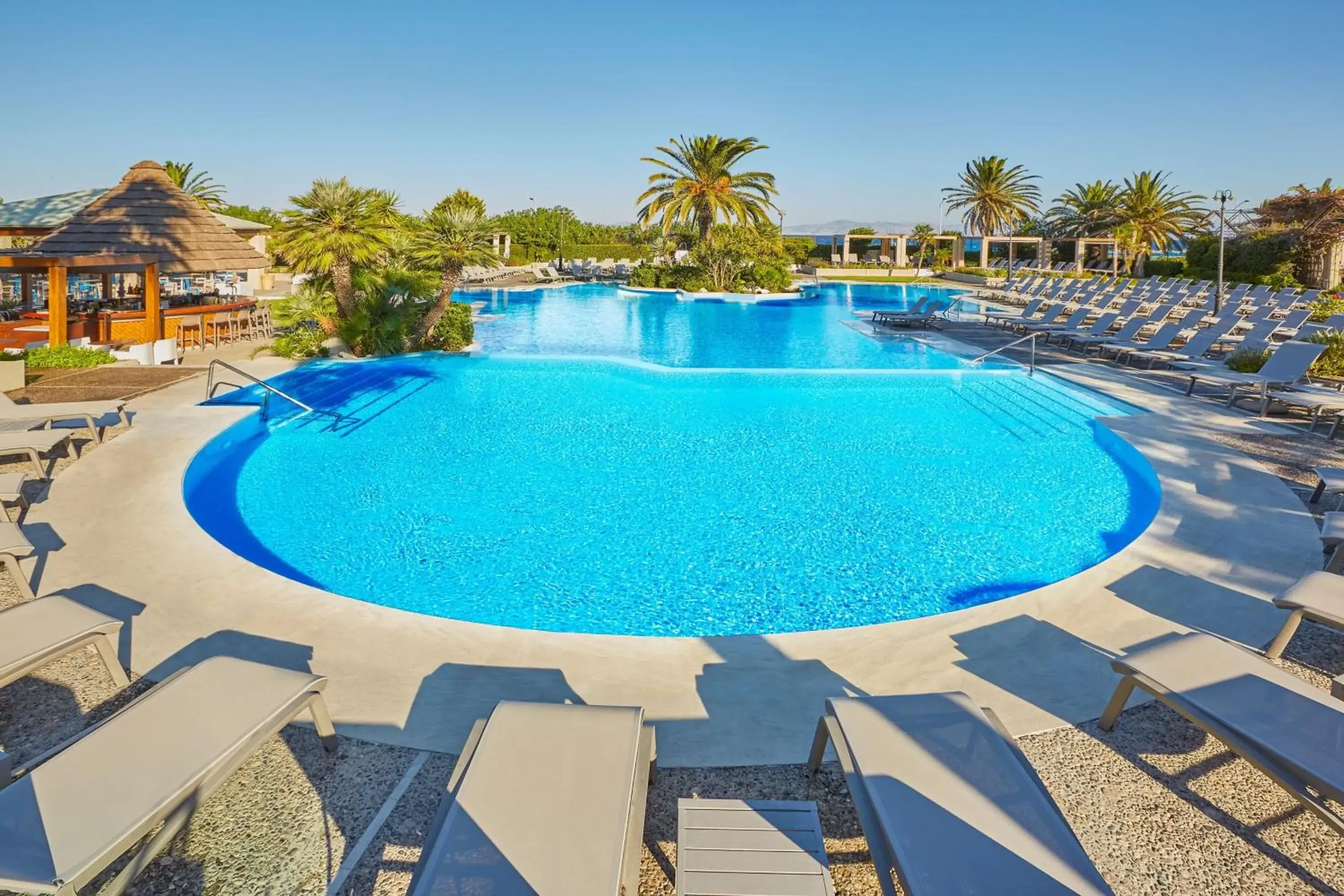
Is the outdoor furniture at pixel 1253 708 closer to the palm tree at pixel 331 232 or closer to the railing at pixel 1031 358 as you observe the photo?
the railing at pixel 1031 358

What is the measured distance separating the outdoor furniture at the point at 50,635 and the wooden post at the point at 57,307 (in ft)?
37.5

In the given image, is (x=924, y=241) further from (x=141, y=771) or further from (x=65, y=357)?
(x=141, y=771)

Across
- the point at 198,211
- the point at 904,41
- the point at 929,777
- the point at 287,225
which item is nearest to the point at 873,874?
the point at 929,777

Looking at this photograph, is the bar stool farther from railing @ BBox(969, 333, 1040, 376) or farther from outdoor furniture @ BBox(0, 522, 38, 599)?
railing @ BBox(969, 333, 1040, 376)

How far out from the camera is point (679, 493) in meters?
8.12

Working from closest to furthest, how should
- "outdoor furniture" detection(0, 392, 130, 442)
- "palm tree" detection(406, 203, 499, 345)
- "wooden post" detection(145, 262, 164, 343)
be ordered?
"outdoor furniture" detection(0, 392, 130, 442)
"wooden post" detection(145, 262, 164, 343)
"palm tree" detection(406, 203, 499, 345)

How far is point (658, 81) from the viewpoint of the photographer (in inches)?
1431

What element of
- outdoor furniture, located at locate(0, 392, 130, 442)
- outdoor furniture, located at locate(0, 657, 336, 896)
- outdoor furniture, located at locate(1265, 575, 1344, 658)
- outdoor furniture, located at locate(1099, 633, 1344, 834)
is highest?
outdoor furniture, located at locate(0, 392, 130, 442)

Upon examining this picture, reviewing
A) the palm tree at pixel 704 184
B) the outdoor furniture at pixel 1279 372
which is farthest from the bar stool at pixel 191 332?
the palm tree at pixel 704 184

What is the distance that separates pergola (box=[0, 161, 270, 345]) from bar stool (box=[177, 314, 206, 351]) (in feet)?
2.00

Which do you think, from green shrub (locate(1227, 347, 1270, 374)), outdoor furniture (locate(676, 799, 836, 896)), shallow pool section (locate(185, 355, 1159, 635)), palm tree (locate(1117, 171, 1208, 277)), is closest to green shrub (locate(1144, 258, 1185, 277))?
palm tree (locate(1117, 171, 1208, 277))

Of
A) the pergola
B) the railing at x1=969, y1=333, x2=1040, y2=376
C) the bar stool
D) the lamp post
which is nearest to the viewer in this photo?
the pergola

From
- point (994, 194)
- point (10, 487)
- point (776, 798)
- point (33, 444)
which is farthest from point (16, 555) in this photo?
point (994, 194)

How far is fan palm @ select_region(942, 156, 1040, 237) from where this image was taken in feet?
154
